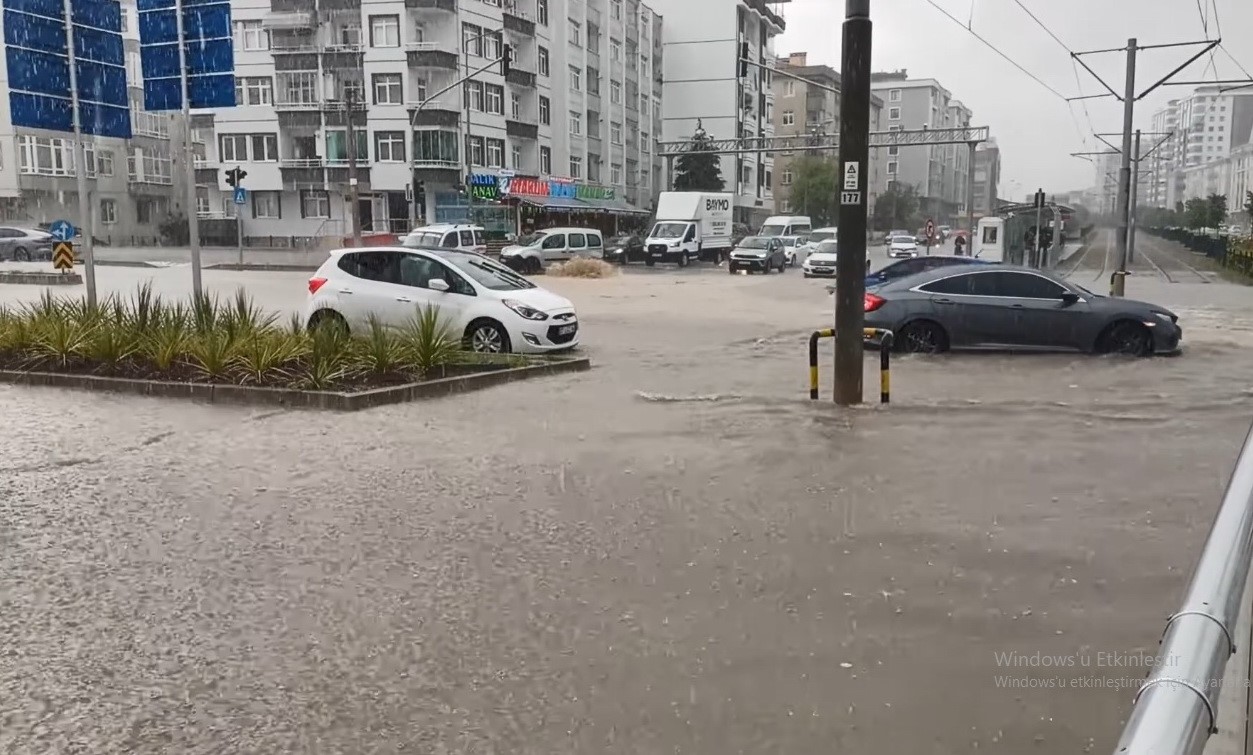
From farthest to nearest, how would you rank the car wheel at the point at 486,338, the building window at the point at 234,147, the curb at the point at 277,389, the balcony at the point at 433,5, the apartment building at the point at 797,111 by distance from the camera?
the apartment building at the point at 797,111 → the building window at the point at 234,147 → the balcony at the point at 433,5 → the car wheel at the point at 486,338 → the curb at the point at 277,389

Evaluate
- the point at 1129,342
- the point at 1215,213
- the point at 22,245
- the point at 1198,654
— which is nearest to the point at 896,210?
the point at 1215,213

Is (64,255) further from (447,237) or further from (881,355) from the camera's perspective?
(881,355)

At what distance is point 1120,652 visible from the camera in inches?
185

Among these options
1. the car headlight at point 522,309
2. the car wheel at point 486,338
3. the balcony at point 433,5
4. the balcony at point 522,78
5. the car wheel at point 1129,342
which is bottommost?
the car wheel at point 1129,342

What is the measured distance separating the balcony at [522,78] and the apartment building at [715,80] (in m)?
27.1

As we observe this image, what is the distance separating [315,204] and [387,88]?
7829mm

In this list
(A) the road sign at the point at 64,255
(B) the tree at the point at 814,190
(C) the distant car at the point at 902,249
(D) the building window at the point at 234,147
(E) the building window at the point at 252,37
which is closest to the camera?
(A) the road sign at the point at 64,255

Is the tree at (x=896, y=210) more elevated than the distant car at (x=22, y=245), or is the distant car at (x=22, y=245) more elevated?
the tree at (x=896, y=210)

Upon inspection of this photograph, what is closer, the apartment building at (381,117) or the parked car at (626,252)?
the parked car at (626,252)

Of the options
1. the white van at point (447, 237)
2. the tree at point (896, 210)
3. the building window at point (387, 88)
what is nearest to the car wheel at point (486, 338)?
the white van at point (447, 237)

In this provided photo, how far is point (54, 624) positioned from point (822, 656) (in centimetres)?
355

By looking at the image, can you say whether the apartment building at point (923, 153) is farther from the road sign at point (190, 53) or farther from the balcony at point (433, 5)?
the road sign at point (190, 53)

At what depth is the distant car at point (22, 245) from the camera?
151ft

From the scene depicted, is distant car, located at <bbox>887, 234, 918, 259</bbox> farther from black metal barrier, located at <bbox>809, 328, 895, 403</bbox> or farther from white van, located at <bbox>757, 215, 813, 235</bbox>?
black metal barrier, located at <bbox>809, 328, 895, 403</bbox>
